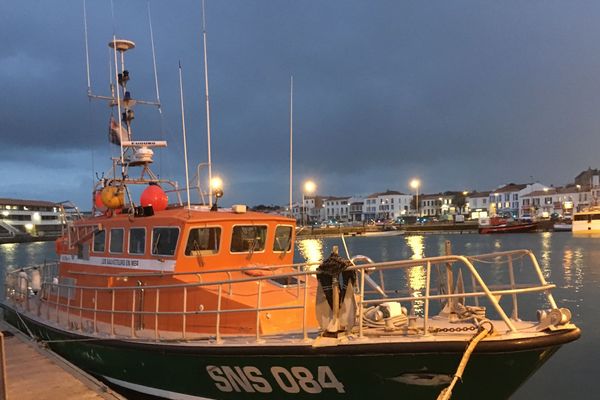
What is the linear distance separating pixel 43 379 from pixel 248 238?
4.17 metres

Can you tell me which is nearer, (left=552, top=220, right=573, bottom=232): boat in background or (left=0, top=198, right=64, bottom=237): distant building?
(left=552, top=220, right=573, bottom=232): boat in background

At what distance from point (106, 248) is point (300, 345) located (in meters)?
4.96

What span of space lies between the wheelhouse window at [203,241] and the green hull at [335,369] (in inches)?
60.7

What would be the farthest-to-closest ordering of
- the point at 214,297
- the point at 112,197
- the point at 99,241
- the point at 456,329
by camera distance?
the point at 99,241, the point at 112,197, the point at 214,297, the point at 456,329

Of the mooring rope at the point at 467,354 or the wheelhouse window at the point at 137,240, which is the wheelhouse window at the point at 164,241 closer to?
the wheelhouse window at the point at 137,240

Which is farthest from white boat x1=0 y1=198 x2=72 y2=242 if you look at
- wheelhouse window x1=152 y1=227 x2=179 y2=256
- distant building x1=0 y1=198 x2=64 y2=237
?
wheelhouse window x1=152 y1=227 x2=179 y2=256

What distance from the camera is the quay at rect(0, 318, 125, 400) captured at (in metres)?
7.28

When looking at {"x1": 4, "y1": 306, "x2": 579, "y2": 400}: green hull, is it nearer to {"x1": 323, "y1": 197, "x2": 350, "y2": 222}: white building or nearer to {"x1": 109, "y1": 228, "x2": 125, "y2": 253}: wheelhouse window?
{"x1": 109, "y1": 228, "x2": 125, "y2": 253}: wheelhouse window

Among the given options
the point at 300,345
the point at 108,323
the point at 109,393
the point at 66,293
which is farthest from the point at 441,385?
the point at 66,293

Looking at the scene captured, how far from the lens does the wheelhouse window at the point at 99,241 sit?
30.0ft

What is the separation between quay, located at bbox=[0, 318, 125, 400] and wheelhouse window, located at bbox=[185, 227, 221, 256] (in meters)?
2.40

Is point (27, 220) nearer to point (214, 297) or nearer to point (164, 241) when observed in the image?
point (164, 241)

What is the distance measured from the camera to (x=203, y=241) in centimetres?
786

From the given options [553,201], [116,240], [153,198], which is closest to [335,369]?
[153,198]
